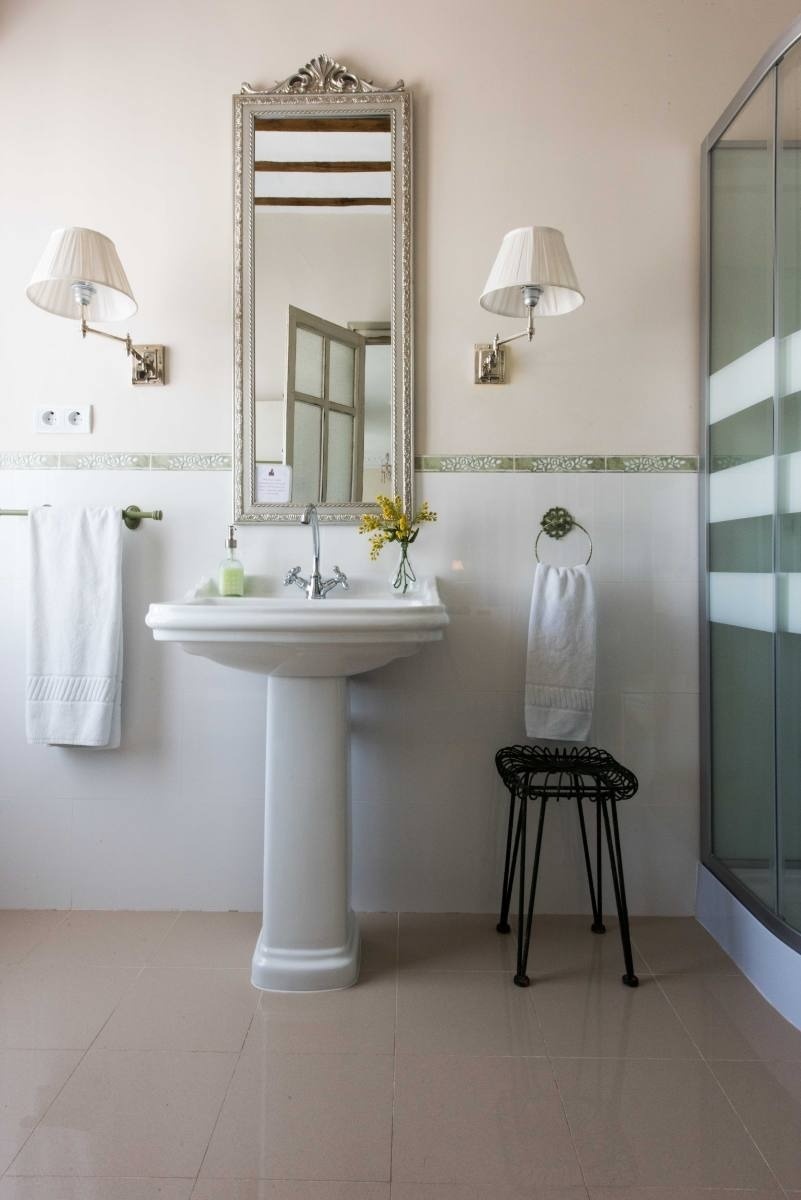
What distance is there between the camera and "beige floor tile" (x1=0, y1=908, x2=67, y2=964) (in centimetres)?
196

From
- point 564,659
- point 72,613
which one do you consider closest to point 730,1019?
point 564,659

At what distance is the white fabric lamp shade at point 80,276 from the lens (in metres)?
1.92

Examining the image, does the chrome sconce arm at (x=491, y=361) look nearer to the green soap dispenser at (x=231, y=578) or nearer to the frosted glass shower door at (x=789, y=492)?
the frosted glass shower door at (x=789, y=492)

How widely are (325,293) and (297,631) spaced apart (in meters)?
1.02

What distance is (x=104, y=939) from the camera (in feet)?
6.66

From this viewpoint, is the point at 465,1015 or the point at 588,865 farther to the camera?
the point at 588,865

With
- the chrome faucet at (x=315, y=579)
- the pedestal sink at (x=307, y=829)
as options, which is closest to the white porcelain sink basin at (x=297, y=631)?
the pedestal sink at (x=307, y=829)

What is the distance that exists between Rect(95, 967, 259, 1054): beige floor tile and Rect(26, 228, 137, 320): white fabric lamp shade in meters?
1.62

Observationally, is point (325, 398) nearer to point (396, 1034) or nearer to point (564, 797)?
point (564, 797)

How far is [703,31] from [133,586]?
2095 mm

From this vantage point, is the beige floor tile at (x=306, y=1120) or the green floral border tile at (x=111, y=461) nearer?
the beige floor tile at (x=306, y=1120)

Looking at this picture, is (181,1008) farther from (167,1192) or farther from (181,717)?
(181,717)

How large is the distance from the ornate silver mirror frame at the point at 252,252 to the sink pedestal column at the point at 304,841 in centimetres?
59

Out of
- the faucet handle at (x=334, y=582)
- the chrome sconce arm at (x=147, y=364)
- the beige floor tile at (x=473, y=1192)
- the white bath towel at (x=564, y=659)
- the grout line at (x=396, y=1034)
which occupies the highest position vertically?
the chrome sconce arm at (x=147, y=364)
